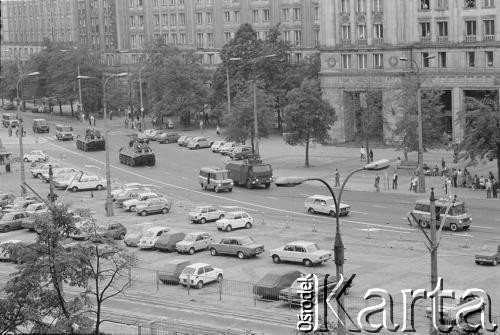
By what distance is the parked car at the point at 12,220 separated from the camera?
78.3 metres

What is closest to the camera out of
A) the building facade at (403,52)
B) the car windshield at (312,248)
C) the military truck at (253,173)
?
the car windshield at (312,248)

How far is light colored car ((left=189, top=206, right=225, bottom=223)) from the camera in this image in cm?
7681

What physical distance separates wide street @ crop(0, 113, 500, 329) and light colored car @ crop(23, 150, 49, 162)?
5.31 feet

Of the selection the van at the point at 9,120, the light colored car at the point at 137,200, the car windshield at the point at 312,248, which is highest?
the van at the point at 9,120

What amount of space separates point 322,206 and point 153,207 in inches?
511

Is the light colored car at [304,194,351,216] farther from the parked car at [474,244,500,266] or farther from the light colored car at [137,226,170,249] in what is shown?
the parked car at [474,244,500,266]

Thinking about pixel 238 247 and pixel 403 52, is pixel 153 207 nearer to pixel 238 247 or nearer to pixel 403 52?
pixel 238 247

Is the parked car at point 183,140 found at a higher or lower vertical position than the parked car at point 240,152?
higher

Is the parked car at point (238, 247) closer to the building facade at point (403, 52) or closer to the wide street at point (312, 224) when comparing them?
the wide street at point (312, 224)

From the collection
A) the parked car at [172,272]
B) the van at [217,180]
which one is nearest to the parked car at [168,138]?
the van at [217,180]

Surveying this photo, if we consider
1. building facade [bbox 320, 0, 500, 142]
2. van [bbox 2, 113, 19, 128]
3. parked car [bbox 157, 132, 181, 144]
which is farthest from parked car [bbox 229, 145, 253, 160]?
van [bbox 2, 113, 19, 128]

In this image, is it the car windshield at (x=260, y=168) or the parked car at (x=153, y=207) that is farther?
the car windshield at (x=260, y=168)

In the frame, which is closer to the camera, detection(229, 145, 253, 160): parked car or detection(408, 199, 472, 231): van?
detection(408, 199, 472, 231): van

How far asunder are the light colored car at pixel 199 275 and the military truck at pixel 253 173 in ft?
108
